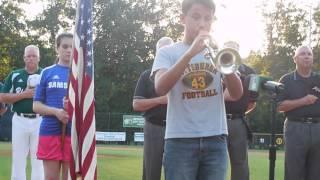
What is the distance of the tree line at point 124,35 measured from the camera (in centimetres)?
5338

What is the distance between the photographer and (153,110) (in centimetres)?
725

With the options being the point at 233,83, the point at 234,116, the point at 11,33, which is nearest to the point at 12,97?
the point at 234,116

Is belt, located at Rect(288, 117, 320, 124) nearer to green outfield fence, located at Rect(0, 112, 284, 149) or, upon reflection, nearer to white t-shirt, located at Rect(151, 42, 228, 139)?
white t-shirt, located at Rect(151, 42, 228, 139)

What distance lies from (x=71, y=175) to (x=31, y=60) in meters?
3.16

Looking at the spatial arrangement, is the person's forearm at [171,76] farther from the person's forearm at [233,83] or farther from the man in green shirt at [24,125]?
the man in green shirt at [24,125]

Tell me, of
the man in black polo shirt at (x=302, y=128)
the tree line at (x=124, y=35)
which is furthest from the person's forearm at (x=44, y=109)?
the tree line at (x=124, y=35)

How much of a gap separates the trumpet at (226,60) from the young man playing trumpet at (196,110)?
0.09 meters

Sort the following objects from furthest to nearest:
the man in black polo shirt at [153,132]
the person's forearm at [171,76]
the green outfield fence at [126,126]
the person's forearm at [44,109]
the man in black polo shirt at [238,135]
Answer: the green outfield fence at [126,126] → the man in black polo shirt at [238,135] → the man in black polo shirt at [153,132] → the person's forearm at [44,109] → the person's forearm at [171,76]

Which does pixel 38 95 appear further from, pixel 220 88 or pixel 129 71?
pixel 129 71

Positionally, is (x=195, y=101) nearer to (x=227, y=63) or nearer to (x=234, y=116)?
(x=227, y=63)

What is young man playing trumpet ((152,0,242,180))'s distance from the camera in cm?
453

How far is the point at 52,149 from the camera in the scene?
6.18m

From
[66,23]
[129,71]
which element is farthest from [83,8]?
[66,23]

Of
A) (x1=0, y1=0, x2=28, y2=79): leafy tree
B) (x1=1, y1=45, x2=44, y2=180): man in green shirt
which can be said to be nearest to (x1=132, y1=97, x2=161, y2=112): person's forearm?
(x1=1, y1=45, x2=44, y2=180): man in green shirt
